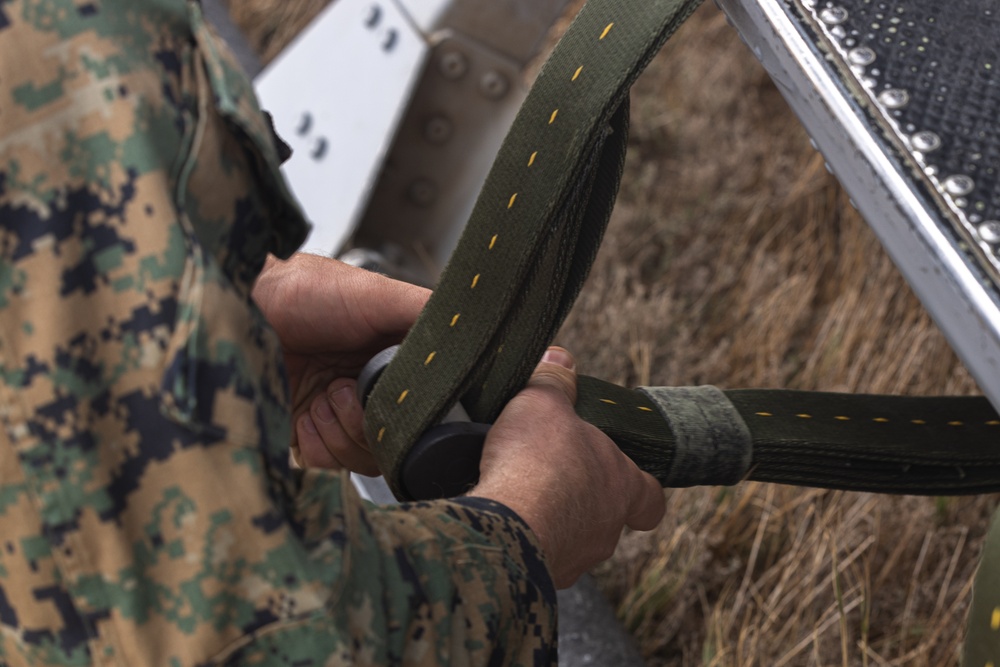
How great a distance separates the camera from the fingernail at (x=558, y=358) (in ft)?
3.45

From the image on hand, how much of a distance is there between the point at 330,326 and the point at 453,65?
78 cm

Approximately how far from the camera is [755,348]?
1.94 m

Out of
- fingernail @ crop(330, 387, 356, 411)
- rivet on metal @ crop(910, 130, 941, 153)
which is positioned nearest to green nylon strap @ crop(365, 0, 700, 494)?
fingernail @ crop(330, 387, 356, 411)

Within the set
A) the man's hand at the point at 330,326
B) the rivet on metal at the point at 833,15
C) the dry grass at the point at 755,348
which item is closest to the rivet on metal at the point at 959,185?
the rivet on metal at the point at 833,15

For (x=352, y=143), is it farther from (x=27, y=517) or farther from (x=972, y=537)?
(x=27, y=517)

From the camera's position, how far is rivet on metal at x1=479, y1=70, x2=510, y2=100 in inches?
69.3

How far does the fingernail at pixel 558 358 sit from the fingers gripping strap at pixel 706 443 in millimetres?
92

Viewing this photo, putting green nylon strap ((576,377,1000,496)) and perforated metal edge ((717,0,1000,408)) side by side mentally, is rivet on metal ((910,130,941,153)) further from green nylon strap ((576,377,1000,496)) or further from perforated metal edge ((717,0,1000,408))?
green nylon strap ((576,377,1000,496))

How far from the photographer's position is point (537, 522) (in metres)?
0.84

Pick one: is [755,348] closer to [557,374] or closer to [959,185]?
[557,374]

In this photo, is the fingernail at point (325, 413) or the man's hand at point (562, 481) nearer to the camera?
the man's hand at point (562, 481)

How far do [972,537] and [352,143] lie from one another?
1129 millimetres

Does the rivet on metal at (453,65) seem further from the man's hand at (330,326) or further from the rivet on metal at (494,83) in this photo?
the man's hand at (330,326)

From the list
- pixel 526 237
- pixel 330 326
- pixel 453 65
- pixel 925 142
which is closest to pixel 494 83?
pixel 453 65
